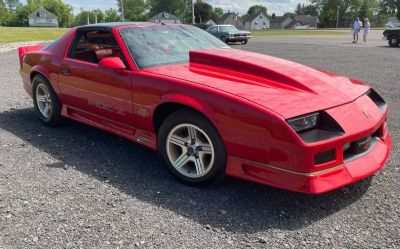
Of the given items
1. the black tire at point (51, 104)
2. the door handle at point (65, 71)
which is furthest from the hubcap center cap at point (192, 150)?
the black tire at point (51, 104)

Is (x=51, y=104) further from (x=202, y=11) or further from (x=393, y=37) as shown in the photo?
(x=202, y=11)

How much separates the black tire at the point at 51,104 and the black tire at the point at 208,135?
6.87ft

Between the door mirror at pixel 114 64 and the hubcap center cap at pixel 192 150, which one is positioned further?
the door mirror at pixel 114 64

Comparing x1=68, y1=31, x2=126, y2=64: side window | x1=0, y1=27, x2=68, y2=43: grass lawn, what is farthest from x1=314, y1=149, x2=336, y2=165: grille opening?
x1=0, y1=27, x2=68, y2=43: grass lawn

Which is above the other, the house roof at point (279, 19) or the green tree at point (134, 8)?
the green tree at point (134, 8)

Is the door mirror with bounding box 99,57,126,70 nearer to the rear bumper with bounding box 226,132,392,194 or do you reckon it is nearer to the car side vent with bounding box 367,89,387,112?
the rear bumper with bounding box 226,132,392,194

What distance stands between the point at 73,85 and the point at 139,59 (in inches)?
45.6

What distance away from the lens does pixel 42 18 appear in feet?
369

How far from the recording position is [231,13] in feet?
375

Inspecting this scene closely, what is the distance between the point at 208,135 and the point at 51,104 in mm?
2778

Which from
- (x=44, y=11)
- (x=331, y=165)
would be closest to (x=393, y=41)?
(x=331, y=165)

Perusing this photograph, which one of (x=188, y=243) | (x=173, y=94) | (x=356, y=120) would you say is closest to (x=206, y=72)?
(x=173, y=94)

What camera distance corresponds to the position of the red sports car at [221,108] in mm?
2893

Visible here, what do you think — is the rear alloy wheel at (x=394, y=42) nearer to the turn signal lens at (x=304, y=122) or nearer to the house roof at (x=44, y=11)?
the turn signal lens at (x=304, y=122)
